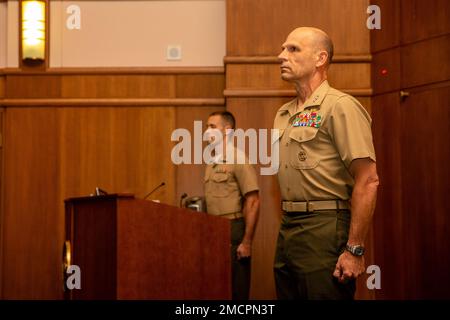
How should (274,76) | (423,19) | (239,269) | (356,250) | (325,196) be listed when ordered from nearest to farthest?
(356,250) → (325,196) → (239,269) → (423,19) → (274,76)

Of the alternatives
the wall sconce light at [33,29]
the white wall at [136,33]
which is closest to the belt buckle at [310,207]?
the white wall at [136,33]

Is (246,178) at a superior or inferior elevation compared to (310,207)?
superior

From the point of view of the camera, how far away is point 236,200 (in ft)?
14.5

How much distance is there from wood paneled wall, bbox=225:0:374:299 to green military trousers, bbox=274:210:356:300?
7.07 ft

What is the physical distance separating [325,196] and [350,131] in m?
0.26

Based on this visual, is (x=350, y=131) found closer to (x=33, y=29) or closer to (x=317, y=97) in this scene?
(x=317, y=97)

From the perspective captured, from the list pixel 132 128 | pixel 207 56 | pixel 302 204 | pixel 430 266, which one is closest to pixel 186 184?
pixel 132 128

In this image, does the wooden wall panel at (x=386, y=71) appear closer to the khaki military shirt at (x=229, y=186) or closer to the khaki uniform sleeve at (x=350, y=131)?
the khaki military shirt at (x=229, y=186)

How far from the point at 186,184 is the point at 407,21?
1.92 m

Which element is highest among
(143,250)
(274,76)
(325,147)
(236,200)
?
(274,76)

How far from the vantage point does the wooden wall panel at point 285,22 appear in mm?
4867

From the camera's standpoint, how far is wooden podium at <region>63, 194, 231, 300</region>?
9.55 feet

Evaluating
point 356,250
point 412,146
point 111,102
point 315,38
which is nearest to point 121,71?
point 111,102

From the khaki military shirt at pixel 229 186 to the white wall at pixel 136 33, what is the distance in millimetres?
1239
